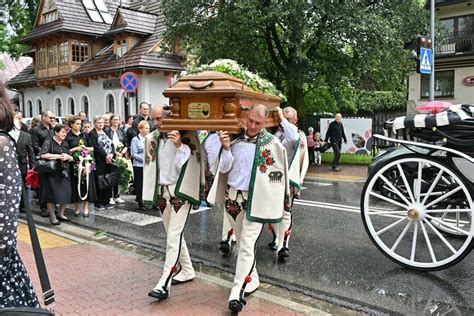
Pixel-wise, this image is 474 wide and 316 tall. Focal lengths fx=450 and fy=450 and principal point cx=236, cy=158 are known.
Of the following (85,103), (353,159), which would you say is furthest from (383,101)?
(85,103)

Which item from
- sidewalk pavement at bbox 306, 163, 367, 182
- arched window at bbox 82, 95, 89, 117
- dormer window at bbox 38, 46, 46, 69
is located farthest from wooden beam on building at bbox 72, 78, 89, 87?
sidewalk pavement at bbox 306, 163, 367, 182

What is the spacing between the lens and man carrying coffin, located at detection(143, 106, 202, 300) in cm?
443

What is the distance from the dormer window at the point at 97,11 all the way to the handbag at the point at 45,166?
24231mm

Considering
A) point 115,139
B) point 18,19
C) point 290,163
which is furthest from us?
point 18,19

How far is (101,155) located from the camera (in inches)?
343

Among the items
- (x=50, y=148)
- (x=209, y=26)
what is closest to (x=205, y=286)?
(x=50, y=148)

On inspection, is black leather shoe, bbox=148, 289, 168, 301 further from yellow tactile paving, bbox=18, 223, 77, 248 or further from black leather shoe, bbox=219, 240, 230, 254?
yellow tactile paving, bbox=18, 223, 77, 248

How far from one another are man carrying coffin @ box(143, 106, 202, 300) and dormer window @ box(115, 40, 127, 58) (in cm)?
2300

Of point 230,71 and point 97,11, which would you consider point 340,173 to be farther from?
point 97,11

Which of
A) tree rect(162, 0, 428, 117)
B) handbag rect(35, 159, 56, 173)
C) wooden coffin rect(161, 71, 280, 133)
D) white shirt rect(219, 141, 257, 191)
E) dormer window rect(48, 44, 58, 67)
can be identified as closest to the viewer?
wooden coffin rect(161, 71, 280, 133)

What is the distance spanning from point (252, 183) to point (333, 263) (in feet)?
6.07

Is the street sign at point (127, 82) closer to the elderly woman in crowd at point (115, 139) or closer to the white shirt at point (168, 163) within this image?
the elderly woman in crowd at point (115, 139)

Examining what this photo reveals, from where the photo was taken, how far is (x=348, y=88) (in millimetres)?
17078

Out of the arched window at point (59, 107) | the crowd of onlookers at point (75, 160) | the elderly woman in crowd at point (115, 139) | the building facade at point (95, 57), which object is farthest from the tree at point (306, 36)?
the arched window at point (59, 107)
